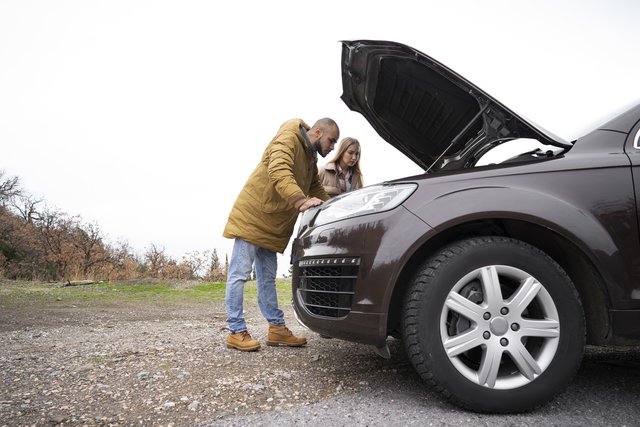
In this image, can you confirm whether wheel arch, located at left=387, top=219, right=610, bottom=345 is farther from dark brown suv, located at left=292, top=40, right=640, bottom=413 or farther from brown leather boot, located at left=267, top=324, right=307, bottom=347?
brown leather boot, located at left=267, top=324, right=307, bottom=347

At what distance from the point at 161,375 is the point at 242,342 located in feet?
2.46

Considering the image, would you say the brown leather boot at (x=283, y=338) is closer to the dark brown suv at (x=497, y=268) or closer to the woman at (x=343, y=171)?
the dark brown suv at (x=497, y=268)

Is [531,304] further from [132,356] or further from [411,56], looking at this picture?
[132,356]

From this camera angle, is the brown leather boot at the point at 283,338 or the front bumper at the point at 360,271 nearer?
the front bumper at the point at 360,271

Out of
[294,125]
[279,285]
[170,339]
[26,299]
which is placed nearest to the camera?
[294,125]

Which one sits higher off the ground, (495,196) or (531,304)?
(495,196)

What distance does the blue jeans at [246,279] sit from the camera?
3.34 m

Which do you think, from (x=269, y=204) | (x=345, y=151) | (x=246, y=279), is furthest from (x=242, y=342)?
(x=345, y=151)

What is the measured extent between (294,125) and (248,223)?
841 mm

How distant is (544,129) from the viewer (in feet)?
7.89

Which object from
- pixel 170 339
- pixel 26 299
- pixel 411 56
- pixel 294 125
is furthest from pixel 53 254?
pixel 411 56

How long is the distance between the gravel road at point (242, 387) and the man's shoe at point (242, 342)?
5cm

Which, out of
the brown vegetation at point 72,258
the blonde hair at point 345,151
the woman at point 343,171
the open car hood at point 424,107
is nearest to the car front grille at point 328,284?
the open car hood at point 424,107

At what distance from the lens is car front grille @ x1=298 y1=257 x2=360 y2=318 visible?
2096 millimetres
